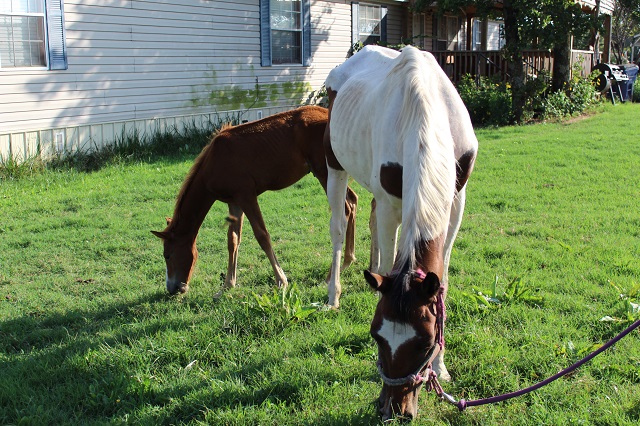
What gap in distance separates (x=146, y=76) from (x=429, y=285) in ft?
33.7

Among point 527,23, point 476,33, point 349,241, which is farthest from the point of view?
point 476,33

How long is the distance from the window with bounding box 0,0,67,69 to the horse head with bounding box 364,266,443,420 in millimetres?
8831

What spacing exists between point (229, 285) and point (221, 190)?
860 mm

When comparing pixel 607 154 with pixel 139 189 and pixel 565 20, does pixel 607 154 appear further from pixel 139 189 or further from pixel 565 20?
pixel 139 189

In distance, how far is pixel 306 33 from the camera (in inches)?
578

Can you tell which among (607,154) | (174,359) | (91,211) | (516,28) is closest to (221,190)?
(174,359)

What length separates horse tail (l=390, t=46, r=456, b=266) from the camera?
106 inches

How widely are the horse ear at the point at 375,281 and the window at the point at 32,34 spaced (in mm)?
8794

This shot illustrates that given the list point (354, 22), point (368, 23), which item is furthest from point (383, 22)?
point (354, 22)

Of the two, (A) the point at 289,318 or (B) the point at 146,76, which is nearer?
(A) the point at 289,318

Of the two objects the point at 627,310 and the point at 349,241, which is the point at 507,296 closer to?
the point at 627,310

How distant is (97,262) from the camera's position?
6.00 meters

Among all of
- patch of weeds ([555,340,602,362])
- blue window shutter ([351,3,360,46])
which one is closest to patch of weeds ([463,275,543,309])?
patch of weeds ([555,340,602,362])

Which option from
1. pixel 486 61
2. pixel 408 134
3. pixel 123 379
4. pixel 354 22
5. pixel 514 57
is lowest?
pixel 123 379
